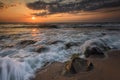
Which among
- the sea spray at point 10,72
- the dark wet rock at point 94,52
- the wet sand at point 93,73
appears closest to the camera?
A: the sea spray at point 10,72

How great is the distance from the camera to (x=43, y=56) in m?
7.71

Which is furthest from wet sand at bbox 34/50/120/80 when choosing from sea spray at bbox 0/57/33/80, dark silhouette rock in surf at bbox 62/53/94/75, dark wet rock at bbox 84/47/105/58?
dark wet rock at bbox 84/47/105/58

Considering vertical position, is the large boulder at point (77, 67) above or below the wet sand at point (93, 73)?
above

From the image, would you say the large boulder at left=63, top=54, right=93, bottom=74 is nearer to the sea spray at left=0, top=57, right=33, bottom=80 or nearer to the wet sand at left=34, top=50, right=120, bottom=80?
the wet sand at left=34, top=50, right=120, bottom=80

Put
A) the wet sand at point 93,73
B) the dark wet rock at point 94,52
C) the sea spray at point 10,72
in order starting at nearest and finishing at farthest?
the sea spray at point 10,72, the wet sand at point 93,73, the dark wet rock at point 94,52

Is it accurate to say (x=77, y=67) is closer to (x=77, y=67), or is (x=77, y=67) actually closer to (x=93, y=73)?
(x=77, y=67)

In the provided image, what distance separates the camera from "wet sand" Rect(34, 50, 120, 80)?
17.1 ft

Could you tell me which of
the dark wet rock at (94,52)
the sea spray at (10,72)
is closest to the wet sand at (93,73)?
the sea spray at (10,72)

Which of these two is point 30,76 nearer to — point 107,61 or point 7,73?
point 7,73

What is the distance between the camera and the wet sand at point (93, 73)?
5.22 meters

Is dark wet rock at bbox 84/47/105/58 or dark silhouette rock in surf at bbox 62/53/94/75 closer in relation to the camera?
dark silhouette rock in surf at bbox 62/53/94/75

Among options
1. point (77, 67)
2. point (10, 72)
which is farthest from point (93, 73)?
point (10, 72)

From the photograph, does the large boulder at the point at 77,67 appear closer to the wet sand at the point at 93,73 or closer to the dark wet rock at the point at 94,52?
the wet sand at the point at 93,73

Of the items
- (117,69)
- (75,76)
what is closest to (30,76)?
(75,76)
